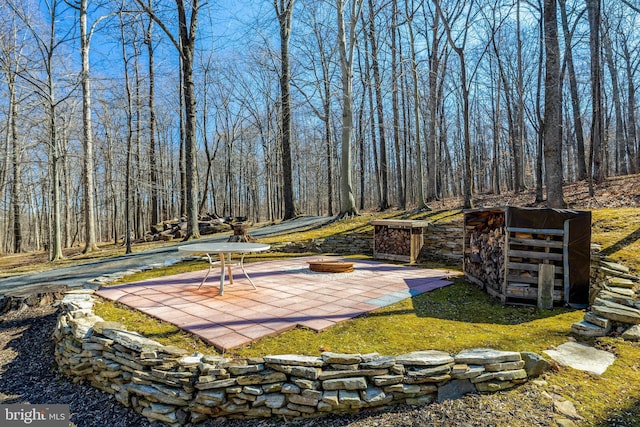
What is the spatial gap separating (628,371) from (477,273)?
2680 millimetres

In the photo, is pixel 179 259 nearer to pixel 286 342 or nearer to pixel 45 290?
pixel 45 290

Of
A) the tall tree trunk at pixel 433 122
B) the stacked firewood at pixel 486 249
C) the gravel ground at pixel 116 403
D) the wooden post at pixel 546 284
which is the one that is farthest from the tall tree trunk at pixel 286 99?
the wooden post at pixel 546 284

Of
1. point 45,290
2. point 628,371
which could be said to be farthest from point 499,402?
point 45,290

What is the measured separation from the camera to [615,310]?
3088mm

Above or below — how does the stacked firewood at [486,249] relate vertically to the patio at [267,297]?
above

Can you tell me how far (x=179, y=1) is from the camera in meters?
9.73

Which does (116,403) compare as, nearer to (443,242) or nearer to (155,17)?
(443,242)

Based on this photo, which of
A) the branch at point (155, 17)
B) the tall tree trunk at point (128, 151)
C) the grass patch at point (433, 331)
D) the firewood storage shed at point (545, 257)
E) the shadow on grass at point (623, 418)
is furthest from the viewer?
the branch at point (155, 17)

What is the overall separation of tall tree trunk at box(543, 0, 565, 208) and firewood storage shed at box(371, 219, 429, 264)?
2597mm

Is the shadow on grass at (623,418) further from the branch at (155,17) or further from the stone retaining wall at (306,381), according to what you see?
the branch at (155,17)

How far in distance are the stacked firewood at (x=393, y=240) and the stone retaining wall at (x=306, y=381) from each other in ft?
15.2

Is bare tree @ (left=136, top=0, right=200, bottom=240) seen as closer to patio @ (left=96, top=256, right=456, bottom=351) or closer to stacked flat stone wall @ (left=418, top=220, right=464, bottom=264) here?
patio @ (left=96, top=256, right=456, bottom=351)

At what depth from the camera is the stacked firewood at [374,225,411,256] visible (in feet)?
23.2

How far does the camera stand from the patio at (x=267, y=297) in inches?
125
